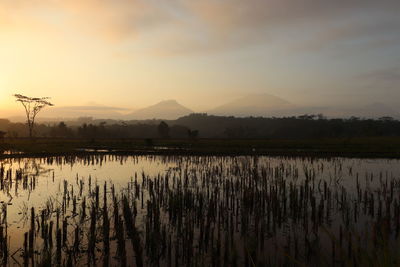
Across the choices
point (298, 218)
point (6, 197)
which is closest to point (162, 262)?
point (298, 218)

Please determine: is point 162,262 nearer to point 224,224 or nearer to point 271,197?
point 224,224

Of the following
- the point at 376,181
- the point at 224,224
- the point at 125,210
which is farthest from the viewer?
the point at 376,181

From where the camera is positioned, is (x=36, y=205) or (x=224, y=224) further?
(x=36, y=205)

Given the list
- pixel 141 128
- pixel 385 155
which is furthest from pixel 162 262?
pixel 141 128

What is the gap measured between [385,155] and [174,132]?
4793 inches

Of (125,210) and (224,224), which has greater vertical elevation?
(125,210)

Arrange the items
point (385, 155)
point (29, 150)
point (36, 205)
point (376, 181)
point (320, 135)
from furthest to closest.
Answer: point (320, 135)
point (29, 150)
point (385, 155)
point (376, 181)
point (36, 205)

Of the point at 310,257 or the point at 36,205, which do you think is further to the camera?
the point at 36,205

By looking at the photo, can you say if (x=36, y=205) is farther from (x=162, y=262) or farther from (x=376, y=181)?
(x=376, y=181)

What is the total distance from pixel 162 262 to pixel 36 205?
34.4 ft

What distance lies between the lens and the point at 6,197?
19.3 m

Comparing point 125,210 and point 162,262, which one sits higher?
point 125,210

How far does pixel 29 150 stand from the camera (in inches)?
1971

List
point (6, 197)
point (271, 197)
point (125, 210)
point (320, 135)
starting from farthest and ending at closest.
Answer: point (320, 135) → point (6, 197) → point (271, 197) → point (125, 210)
